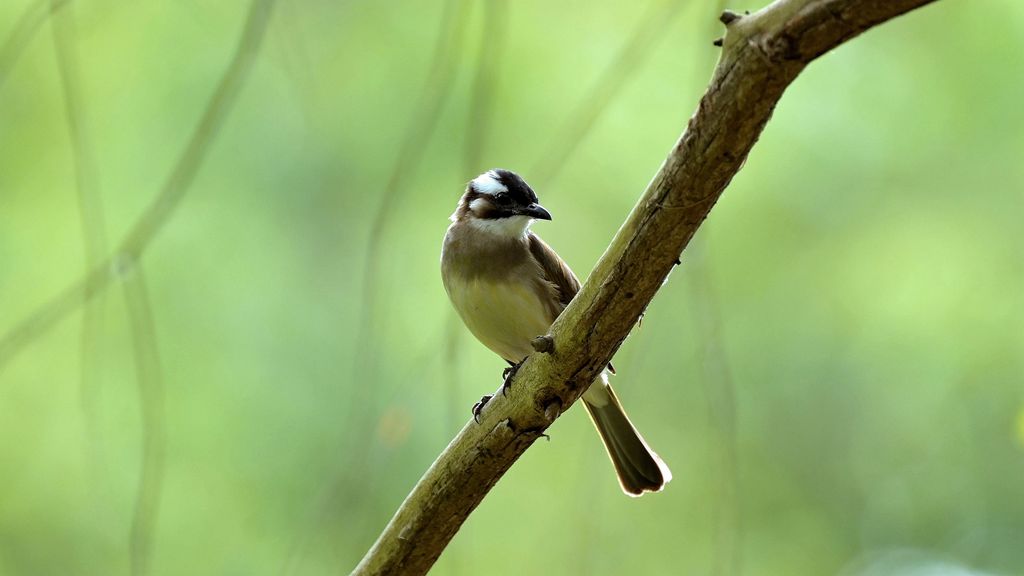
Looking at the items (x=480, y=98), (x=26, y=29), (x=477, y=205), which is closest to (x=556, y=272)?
(x=477, y=205)

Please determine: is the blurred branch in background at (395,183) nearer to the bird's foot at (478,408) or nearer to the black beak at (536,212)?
the bird's foot at (478,408)

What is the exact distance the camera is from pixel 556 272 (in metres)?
4.41

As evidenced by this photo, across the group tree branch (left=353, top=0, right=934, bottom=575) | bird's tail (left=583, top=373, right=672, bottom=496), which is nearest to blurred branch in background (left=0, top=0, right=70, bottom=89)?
tree branch (left=353, top=0, right=934, bottom=575)

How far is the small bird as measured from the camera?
4.24 metres

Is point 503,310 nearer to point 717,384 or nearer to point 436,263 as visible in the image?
point 436,263

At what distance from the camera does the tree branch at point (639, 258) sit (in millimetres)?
1992

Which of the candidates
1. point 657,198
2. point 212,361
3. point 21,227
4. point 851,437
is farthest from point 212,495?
point 657,198

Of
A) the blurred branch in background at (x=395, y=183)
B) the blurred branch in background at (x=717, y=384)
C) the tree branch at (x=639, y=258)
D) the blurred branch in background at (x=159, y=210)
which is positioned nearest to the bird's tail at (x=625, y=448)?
the tree branch at (x=639, y=258)

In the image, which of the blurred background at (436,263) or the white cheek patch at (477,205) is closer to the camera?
the white cheek patch at (477,205)

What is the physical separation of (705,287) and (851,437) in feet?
15.0

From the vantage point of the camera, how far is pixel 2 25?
16.6 ft

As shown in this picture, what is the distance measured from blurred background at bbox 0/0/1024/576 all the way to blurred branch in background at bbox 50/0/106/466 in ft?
8.08

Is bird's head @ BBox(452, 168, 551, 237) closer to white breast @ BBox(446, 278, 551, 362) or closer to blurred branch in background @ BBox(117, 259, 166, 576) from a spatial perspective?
white breast @ BBox(446, 278, 551, 362)

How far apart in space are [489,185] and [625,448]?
46.9 inches
